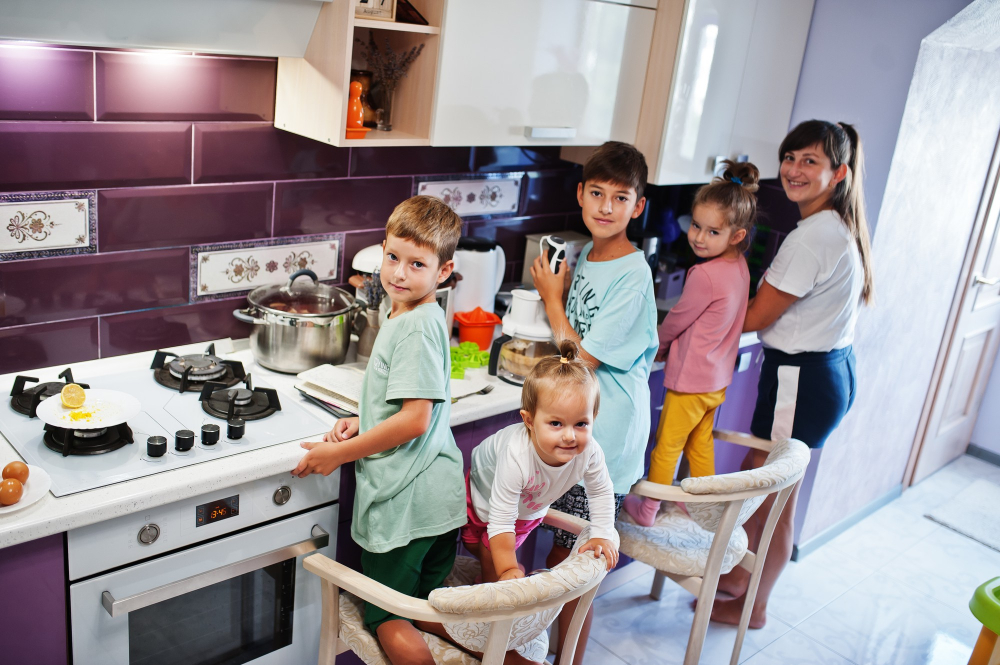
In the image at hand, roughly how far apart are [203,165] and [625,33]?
112 centimetres

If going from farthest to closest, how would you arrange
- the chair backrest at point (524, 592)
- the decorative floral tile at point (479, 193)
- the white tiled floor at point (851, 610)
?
the white tiled floor at point (851, 610)
the decorative floral tile at point (479, 193)
the chair backrest at point (524, 592)

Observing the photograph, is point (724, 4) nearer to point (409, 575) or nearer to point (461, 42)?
point (461, 42)

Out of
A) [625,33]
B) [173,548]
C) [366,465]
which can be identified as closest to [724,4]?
[625,33]

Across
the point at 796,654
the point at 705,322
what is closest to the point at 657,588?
the point at 796,654

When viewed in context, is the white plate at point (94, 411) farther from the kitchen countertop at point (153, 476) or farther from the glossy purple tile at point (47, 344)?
the glossy purple tile at point (47, 344)

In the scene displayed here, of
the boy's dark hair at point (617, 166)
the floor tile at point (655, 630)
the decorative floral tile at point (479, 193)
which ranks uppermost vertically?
the boy's dark hair at point (617, 166)

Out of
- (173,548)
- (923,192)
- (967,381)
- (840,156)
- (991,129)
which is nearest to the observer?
(173,548)

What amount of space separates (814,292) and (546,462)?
1030 millimetres

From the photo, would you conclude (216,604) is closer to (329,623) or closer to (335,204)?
(329,623)

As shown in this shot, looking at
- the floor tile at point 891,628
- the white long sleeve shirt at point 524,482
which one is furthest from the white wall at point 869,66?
the white long sleeve shirt at point 524,482

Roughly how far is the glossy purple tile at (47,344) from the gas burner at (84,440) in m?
0.33

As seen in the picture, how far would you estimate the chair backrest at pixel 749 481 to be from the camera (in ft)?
5.89

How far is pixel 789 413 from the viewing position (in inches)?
95.4

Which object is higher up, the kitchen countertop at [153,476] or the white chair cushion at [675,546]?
the kitchen countertop at [153,476]
